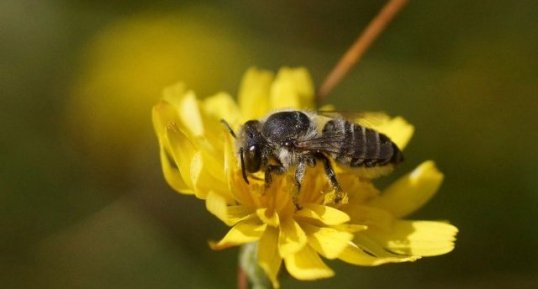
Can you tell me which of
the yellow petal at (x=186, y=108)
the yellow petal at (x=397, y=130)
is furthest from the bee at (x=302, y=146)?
the yellow petal at (x=397, y=130)

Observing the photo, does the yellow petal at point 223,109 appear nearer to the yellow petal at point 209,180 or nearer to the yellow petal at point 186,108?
the yellow petal at point 186,108

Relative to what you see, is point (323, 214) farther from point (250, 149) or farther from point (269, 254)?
point (250, 149)

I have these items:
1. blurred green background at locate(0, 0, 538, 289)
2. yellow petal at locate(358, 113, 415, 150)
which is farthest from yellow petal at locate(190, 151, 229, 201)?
blurred green background at locate(0, 0, 538, 289)

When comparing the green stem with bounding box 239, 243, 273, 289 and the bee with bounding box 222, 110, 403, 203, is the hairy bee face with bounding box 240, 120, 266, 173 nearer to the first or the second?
the bee with bounding box 222, 110, 403, 203

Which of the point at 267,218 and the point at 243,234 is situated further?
the point at 267,218

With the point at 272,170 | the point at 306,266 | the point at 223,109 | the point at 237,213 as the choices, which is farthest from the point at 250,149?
the point at 223,109

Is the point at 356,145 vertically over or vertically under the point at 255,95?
under

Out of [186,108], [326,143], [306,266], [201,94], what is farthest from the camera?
[201,94]
